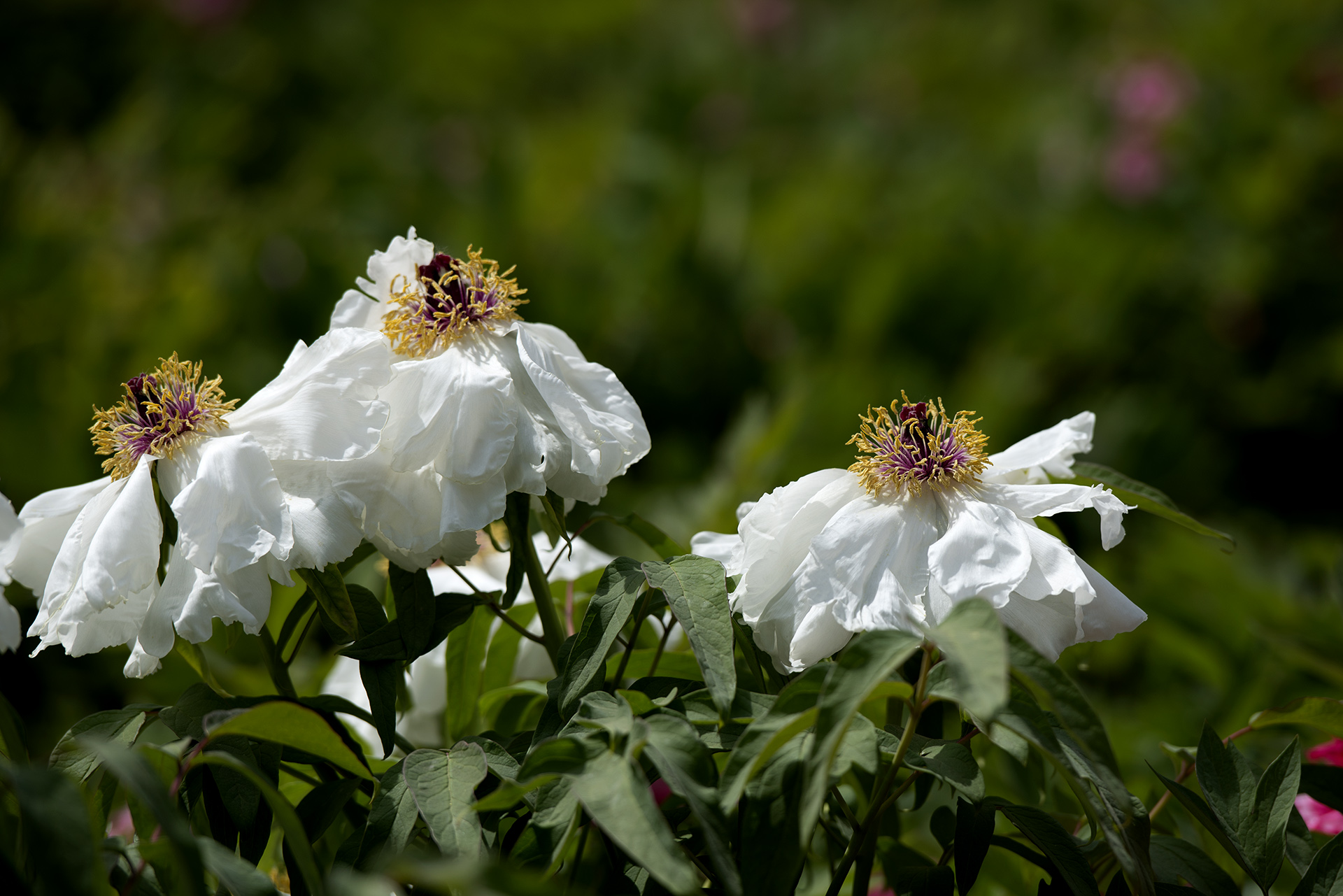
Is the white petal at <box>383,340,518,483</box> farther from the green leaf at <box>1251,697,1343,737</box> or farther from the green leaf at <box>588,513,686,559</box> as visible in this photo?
the green leaf at <box>1251,697,1343,737</box>

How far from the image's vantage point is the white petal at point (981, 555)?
0.51m

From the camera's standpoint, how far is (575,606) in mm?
743

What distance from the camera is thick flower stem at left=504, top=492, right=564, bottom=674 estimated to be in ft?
1.90

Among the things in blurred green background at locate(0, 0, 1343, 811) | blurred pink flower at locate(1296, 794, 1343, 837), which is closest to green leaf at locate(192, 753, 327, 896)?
blurred pink flower at locate(1296, 794, 1343, 837)

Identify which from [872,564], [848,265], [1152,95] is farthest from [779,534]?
[1152,95]

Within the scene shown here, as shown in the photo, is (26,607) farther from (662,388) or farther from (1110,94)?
(1110,94)

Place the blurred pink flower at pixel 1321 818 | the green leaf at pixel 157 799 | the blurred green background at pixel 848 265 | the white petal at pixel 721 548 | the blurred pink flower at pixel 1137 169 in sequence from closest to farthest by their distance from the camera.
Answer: the green leaf at pixel 157 799
the white petal at pixel 721 548
the blurred pink flower at pixel 1321 818
the blurred green background at pixel 848 265
the blurred pink flower at pixel 1137 169

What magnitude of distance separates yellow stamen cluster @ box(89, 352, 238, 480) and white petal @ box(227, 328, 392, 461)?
0.02 meters

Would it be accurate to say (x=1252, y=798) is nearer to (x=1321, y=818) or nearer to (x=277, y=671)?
(x=1321, y=818)

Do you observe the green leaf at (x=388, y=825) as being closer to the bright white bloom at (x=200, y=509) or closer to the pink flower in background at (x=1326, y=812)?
the bright white bloom at (x=200, y=509)

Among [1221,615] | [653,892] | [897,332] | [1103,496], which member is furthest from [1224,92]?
[653,892]

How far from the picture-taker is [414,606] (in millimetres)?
565

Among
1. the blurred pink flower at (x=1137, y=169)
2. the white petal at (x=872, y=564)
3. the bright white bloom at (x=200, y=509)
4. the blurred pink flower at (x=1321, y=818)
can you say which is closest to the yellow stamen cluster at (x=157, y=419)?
the bright white bloom at (x=200, y=509)

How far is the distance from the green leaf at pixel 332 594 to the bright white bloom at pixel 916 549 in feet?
0.63
